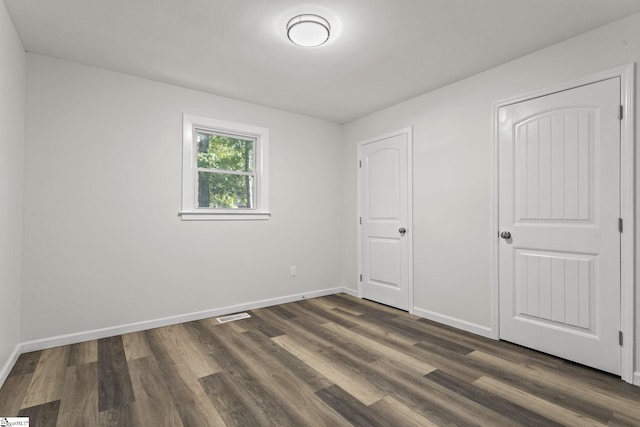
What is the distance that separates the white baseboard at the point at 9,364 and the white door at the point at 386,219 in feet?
11.5

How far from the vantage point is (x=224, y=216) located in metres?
3.71

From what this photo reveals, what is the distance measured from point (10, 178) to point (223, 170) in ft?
6.12

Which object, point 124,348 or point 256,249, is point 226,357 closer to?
point 124,348

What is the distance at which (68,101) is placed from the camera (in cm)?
285

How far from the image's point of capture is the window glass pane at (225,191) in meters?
3.68

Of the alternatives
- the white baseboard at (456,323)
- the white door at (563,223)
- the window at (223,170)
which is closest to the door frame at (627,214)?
the white door at (563,223)

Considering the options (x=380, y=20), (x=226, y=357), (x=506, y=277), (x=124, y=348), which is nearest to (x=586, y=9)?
(x=380, y=20)

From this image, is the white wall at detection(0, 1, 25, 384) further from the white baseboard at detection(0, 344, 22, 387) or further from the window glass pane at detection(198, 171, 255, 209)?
the window glass pane at detection(198, 171, 255, 209)

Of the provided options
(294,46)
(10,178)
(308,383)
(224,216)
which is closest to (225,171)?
(224,216)

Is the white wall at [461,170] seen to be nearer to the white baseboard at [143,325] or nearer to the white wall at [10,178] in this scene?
the white baseboard at [143,325]

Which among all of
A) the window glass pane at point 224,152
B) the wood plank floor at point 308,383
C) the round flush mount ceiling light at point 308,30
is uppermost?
the round flush mount ceiling light at point 308,30

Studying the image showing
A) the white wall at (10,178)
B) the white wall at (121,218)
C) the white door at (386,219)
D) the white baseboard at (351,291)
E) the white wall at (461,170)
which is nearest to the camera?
the white wall at (10,178)

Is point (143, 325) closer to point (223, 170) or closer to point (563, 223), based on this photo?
point (223, 170)

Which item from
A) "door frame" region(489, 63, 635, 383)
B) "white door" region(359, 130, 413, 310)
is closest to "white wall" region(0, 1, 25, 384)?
"white door" region(359, 130, 413, 310)
